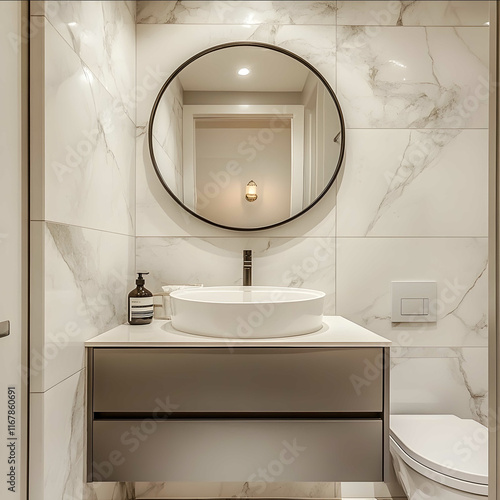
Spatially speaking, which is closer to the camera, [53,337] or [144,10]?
[53,337]

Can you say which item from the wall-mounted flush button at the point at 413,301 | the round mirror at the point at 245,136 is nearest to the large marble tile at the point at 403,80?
the round mirror at the point at 245,136

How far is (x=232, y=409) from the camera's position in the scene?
1.22 m

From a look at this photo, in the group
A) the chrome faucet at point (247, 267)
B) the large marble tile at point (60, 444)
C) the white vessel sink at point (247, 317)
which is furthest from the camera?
the chrome faucet at point (247, 267)

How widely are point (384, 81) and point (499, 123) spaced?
56.3 inches

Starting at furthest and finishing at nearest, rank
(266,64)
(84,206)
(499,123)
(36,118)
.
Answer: (266,64), (84,206), (36,118), (499,123)

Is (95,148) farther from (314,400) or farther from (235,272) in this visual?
(314,400)

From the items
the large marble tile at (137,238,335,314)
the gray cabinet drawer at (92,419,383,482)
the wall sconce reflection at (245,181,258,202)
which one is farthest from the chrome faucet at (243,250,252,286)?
the gray cabinet drawer at (92,419,383,482)

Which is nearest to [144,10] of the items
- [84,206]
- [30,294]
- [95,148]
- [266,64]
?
[266,64]

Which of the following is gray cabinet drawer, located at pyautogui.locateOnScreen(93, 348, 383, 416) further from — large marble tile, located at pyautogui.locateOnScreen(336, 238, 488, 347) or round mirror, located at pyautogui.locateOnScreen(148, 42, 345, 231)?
round mirror, located at pyautogui.locateOnScreen(148, 42, 345, 231)

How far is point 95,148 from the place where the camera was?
1.28 m

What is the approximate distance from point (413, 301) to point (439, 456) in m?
0.59

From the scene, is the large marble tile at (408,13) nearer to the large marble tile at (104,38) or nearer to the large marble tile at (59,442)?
the large marble tile at (104,38)

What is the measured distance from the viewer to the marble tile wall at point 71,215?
96 cm

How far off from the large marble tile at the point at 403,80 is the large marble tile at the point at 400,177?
5 centimetres
